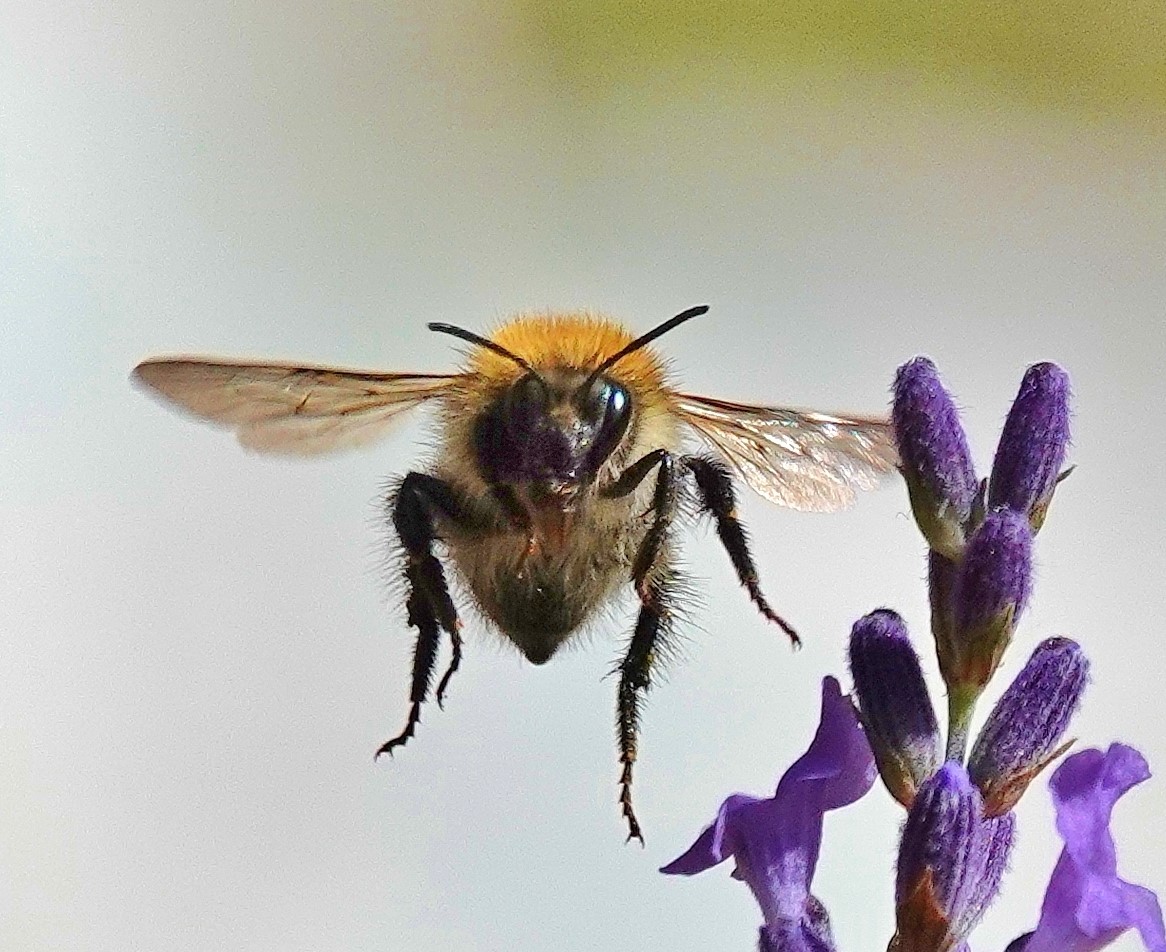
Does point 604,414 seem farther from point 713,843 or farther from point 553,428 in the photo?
point 713,843

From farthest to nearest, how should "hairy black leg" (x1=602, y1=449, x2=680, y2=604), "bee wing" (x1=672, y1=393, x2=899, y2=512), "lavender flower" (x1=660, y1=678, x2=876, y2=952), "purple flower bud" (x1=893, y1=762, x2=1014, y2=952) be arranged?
"bee wing" (x1=672, y1=393, x2=899, y2=512), "hairy black leg" (x1=602, y1=449, x2=680, y2=604), "lavender flower" (x1=660, y1=678, x2=876, y2=952), "purple flower bud" (x1=893, y1=762, x2=1014, y2=952)

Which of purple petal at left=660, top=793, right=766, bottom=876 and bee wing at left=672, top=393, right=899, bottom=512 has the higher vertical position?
bee wing at left=672, top=393, right=899, bottom=512

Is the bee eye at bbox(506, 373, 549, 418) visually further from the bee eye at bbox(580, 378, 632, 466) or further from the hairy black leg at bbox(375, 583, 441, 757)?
the hairy black leg at bbox(375, 583, 441, 757)

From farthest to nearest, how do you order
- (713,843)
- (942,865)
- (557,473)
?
(557,473), (713,843), (942,865)

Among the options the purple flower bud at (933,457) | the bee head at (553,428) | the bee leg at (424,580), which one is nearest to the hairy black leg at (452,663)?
the bee leg at (424,580)

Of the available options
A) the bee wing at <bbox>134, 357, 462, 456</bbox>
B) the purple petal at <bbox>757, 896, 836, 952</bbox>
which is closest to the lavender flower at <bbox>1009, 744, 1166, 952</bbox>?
the purple petal at <bbox>757, 896, 836, 952</bbox>

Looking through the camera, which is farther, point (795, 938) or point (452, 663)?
point (452, 663)

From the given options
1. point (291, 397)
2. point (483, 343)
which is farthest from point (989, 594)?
point (291, 397)

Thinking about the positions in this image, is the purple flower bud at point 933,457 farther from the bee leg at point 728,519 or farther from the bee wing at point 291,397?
the bee wing at point 291,397
